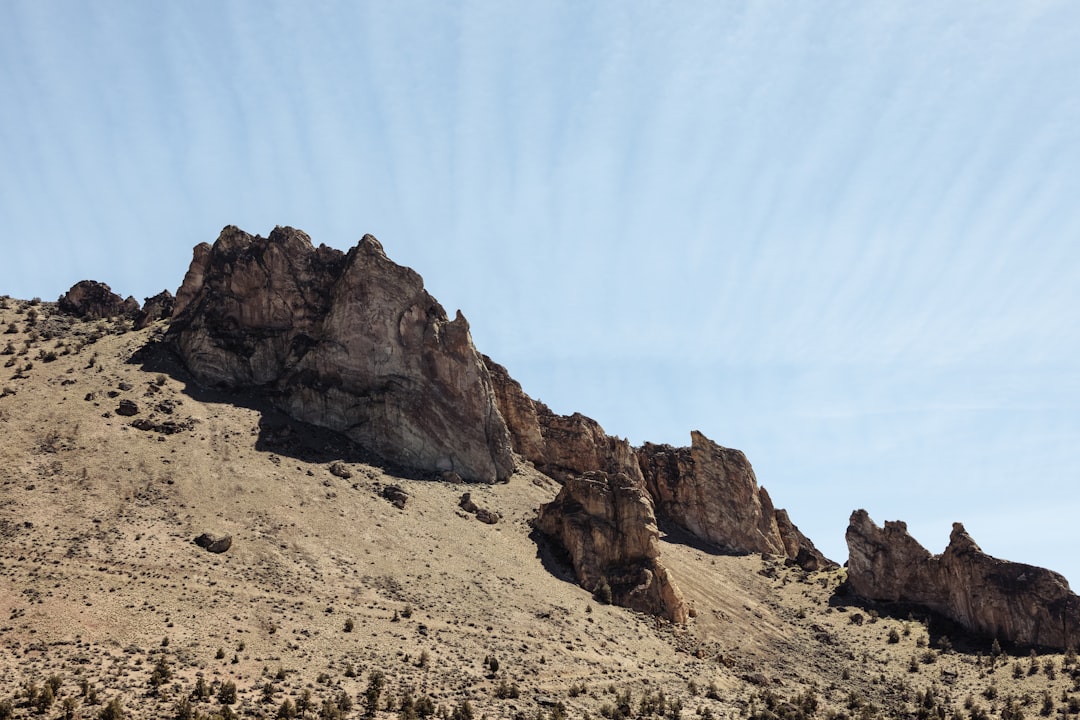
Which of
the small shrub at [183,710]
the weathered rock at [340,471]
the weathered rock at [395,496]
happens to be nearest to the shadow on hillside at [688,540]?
the weathered rock at [395,496]

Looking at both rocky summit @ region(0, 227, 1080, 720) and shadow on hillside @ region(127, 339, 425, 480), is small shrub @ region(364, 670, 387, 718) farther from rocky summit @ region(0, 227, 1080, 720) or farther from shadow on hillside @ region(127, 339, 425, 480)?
shadow on hillside @ region(127, 339, 425, 480)

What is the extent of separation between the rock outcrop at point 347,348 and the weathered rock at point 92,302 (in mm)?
14019

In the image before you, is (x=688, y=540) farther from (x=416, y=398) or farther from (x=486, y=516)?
(x=416, y=398)

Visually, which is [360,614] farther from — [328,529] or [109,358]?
[109,358]

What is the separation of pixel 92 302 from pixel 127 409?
33.4 metres

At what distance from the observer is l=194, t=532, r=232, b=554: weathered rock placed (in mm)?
55062

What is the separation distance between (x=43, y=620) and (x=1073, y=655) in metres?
69.1

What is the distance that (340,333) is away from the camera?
266 feet

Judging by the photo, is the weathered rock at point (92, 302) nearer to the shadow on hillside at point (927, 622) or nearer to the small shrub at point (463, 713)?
the small shrub at point (463, 713)

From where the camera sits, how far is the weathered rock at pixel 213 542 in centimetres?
5506

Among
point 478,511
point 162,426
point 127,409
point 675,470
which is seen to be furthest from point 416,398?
point 675,470

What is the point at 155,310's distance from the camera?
9256cm

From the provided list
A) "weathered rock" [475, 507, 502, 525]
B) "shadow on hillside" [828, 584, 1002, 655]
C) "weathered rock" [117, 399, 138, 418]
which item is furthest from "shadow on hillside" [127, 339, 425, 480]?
"shadow on hillside" [828, 584, 1002, 655]

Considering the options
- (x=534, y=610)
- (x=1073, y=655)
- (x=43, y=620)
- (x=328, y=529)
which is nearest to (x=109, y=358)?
(x=328, y=529)
